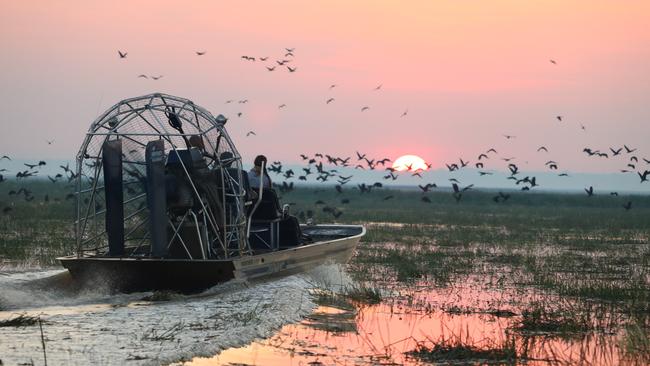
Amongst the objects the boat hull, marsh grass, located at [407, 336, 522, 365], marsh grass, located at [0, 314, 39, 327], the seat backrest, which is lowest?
marsh grass, located at [407, 336, 522, 365]

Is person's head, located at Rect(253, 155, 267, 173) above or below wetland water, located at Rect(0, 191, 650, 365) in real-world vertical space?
above

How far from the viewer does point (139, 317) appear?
13273 millimetres

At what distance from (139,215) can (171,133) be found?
5.58 feet

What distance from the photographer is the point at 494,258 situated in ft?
80.2

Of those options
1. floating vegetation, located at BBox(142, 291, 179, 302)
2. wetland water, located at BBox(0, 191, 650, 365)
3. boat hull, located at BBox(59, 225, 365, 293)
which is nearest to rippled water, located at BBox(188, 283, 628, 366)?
wetland water, located at BBox(0, 191, 650, 365)

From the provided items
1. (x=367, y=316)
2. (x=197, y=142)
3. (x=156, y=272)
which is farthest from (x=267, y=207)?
(x=367, y=316)

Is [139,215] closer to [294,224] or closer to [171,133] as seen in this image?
[171,133]

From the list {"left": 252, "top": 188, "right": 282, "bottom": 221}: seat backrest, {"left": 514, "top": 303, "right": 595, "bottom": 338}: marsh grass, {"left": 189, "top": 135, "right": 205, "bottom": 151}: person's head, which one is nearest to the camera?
{"left": 514, "top": 303, "right": 595, "bottom": 338}: marsh grass

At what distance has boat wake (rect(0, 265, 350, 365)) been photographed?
10656 millimetres

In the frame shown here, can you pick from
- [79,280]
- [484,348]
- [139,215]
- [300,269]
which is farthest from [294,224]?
[484,348]

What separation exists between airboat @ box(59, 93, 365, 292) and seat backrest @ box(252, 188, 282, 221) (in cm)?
56

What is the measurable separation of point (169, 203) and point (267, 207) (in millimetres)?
2496

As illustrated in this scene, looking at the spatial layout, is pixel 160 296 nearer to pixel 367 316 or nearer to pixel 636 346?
pixel 367 316

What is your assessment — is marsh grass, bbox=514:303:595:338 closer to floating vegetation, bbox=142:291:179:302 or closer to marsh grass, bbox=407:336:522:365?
marsh grass, bbox=407:336:522:365
